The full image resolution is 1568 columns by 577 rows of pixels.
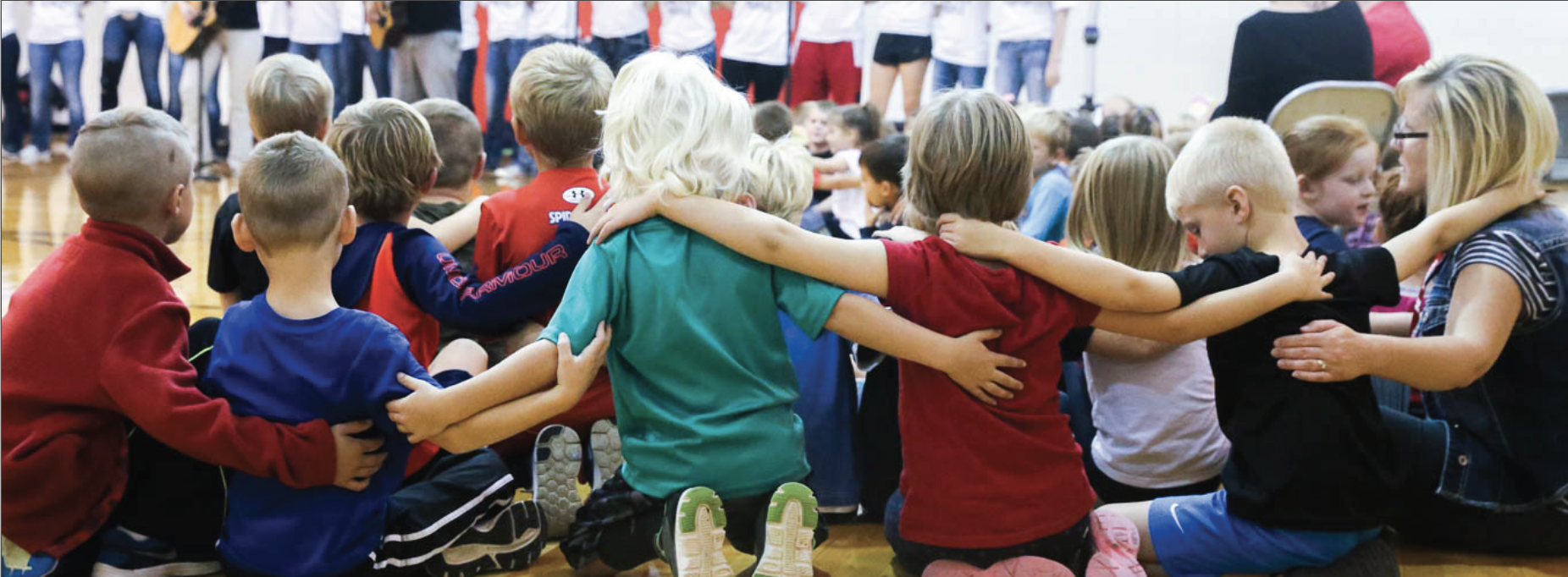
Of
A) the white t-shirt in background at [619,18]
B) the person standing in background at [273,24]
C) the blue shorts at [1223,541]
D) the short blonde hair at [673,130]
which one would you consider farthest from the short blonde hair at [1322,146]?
the person standing in background at [273,24]

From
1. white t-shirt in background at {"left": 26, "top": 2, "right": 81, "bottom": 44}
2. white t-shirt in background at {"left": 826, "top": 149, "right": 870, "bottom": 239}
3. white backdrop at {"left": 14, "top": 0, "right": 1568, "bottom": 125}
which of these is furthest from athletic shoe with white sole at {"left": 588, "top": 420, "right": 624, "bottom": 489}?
white t-shirt in background at {"left": 26, "top": 2, "right": 81, "bottom": 44}

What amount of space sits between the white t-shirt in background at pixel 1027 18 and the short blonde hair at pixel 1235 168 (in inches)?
227

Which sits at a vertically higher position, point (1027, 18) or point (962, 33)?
point (1027, 18)

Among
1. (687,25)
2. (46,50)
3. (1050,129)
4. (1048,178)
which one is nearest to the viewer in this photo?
(1048,178)

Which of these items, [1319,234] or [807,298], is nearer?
[807,298]

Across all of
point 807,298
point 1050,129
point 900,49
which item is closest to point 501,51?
point 900,49

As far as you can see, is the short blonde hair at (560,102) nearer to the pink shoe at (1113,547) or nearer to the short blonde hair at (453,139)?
the short blonde hair at (453,139)

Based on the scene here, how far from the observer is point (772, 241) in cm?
193

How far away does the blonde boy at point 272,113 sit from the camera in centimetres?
260

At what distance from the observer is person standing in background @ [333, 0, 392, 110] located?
331 inches

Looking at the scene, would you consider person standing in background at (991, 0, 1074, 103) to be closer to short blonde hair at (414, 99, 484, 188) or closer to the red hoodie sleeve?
short blonde hair at (414, 99, 484, 188)

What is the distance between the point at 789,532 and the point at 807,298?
1.15 ft

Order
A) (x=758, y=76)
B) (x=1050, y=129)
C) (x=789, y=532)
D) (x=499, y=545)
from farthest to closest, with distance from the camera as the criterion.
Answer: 1. (x=758, y=76)
2. (x=1050, y=129)
3. (x=499, y=545)
4. (x=789, y=532)

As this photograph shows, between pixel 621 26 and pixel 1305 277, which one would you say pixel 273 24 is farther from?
pixel 1305 277
